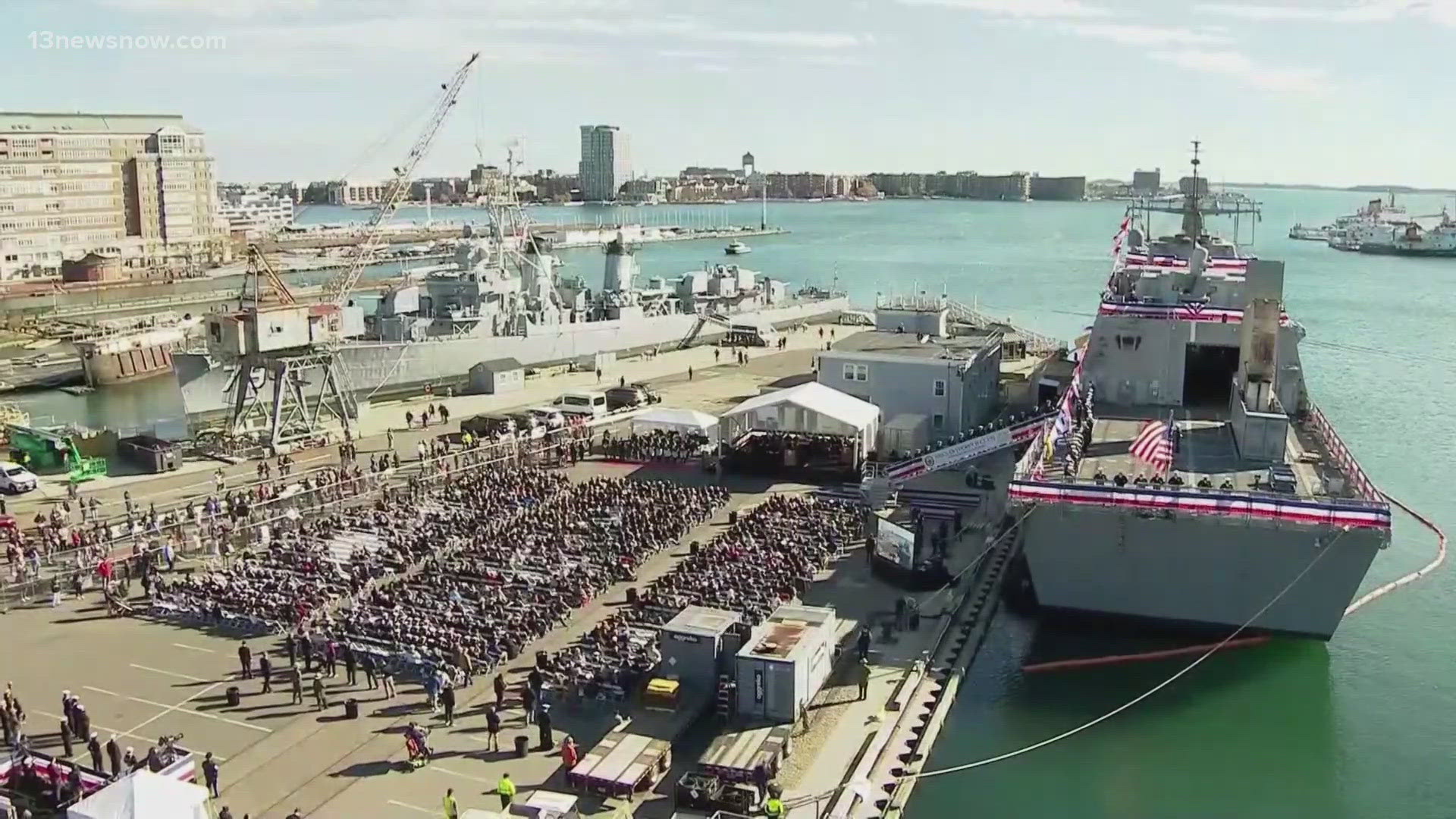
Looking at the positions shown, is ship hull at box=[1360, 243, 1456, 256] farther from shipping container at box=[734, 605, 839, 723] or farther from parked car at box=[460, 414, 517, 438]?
shipping container at box=[734, 605, 839, 723]

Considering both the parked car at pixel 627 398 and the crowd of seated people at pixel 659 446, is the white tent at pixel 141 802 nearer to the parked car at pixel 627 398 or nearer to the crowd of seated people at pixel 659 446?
the crowd of seated people at pixel 659 446

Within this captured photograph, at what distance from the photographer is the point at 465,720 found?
60.0ft

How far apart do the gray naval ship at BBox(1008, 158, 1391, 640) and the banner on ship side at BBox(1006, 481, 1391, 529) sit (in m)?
0.03

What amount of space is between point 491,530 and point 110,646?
28.1 ft

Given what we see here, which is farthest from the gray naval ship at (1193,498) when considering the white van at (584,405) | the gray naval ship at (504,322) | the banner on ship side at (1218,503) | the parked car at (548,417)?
the gray naval ship at (504,322)

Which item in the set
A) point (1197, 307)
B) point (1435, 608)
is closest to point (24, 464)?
point (1197, 307)

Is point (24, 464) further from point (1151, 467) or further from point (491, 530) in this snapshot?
point (1151, 467)

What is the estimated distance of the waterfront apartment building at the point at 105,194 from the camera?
12031cm

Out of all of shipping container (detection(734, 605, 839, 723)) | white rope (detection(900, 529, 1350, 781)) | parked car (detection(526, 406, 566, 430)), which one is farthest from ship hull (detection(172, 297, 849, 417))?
white rope (detection(900, 529, 1350, 781))

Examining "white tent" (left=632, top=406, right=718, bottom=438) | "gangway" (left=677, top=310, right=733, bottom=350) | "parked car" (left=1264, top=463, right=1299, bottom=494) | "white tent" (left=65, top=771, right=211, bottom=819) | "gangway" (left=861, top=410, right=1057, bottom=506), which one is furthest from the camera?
"gangway" (left=677, top=310, right=733, bottom=350)

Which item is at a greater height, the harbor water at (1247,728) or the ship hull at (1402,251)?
the ship hull at (1402,251)

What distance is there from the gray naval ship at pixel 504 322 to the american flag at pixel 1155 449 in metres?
28.1

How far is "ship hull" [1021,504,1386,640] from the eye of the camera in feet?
70.9

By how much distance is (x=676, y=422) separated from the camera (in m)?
37.1
